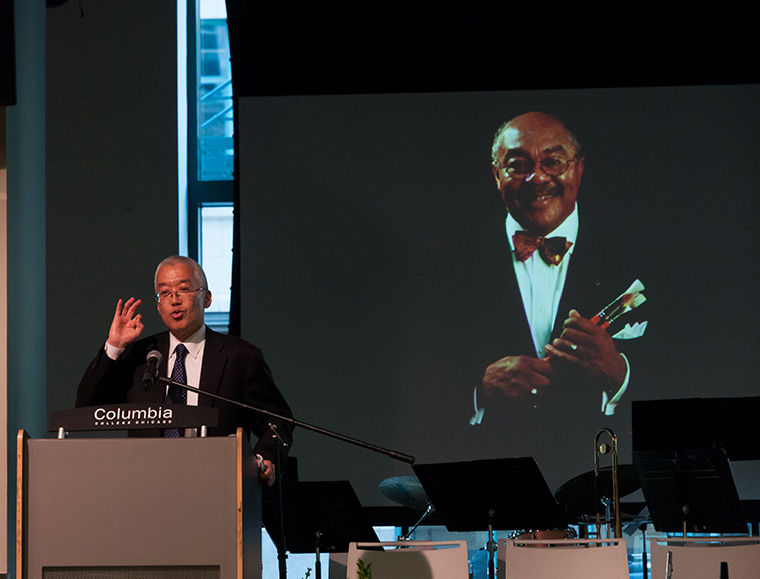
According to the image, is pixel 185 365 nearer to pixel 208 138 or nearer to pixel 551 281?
pixel 551 281

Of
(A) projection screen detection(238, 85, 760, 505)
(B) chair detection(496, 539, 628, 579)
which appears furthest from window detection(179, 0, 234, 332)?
(B) chair detection(496, 539, 628, 579)

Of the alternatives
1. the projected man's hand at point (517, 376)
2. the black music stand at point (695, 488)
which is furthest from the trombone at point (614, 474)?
the projected man's hand at point (517, 376)

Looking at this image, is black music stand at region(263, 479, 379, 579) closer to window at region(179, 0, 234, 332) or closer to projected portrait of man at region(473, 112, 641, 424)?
projected portrait of man at region(473, 112, 641, 424)

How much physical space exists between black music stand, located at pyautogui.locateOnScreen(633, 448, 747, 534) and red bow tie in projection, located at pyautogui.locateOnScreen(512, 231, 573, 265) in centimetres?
216

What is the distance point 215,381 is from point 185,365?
13 centimetres

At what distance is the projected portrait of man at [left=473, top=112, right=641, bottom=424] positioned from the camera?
6449 mm

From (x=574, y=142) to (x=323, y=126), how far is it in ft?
5.77

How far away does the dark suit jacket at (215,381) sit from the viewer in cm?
317

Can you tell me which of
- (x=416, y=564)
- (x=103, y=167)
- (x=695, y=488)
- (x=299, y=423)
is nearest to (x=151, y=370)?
(x=299, y=423)

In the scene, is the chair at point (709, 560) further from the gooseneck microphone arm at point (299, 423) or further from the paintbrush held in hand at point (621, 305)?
the paintbrush held in hand at point (621, 305)

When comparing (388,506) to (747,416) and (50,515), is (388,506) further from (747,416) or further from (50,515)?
(50,515)

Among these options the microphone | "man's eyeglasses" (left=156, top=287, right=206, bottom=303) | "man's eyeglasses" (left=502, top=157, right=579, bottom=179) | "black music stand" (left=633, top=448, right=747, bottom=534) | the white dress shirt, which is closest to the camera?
the microphone

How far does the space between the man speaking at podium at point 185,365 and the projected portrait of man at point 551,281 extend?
333 cm

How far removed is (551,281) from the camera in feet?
21.5
